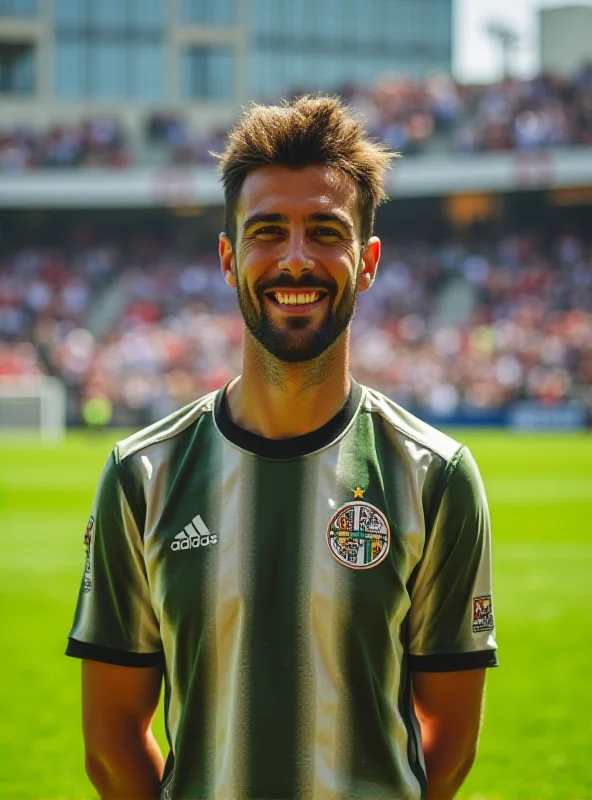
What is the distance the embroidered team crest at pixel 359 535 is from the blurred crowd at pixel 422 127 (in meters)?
35.2

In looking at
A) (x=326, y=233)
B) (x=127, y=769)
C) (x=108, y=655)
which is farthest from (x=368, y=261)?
(x=127, y=769)

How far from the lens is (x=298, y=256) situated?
2.24 metres

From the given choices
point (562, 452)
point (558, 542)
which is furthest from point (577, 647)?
point (562, 452)

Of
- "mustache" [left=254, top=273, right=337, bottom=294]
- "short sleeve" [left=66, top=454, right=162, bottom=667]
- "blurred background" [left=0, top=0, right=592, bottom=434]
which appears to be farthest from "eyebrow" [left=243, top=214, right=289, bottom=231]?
"blurred background" [left=0, top=0, right=592, bottom=434]

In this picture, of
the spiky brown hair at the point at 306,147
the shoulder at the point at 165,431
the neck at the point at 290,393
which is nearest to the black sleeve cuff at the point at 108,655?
the shoulder at the point at 165,431

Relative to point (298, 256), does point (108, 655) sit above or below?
below

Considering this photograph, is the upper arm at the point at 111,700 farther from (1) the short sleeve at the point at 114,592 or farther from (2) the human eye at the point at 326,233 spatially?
(2) the human eye at the point at 326,233

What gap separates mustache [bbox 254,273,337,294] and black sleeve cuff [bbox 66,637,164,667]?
0.81 m

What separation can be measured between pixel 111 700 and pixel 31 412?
28.9m

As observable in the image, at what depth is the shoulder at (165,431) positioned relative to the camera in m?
Result: 2.31

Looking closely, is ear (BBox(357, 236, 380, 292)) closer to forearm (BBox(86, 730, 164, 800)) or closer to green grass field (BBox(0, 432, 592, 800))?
forearm (BBox(86, 730, 164, 800))

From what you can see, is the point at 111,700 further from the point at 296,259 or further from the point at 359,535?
the point at 296,259

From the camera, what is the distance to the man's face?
2.25 m

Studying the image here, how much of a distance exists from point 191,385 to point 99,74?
24661 mm
